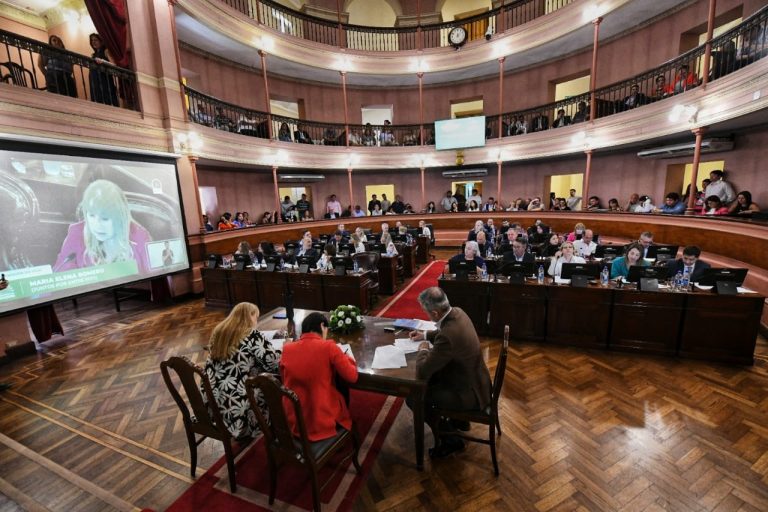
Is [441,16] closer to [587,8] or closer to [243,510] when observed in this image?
[587,8]

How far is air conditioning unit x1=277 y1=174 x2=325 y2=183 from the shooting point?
1209 cm

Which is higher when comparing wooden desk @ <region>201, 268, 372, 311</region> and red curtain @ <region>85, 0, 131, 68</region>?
red curtain @ <region>85, 0, 131, 68</region>

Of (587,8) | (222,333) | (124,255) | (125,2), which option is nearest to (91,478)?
(222,333)

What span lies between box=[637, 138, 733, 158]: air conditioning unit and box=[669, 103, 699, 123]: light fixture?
910mm

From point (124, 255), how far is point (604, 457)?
7.39m

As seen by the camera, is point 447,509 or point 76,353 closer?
point 447,509

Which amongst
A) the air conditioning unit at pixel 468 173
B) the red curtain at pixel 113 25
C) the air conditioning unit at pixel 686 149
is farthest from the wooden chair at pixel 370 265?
the air conditioning unit at pixel 468 173

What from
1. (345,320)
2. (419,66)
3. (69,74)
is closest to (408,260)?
(345,320)

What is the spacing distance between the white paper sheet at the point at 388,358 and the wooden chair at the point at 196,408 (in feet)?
3.76

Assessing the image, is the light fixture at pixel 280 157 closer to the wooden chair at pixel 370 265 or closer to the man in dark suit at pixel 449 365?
the wooden chair at pixel 370 265

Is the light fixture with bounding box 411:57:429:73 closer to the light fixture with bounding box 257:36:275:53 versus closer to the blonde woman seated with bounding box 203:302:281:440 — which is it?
the light fixture with bounding box 257:36:275:53

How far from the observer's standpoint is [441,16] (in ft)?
46.0

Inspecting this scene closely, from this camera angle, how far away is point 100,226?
18.7 ft

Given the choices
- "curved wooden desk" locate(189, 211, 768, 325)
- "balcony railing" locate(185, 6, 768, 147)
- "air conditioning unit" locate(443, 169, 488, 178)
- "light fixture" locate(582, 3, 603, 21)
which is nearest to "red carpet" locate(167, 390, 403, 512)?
"curved wooden desk" locate(189, 211, 768, 325)
